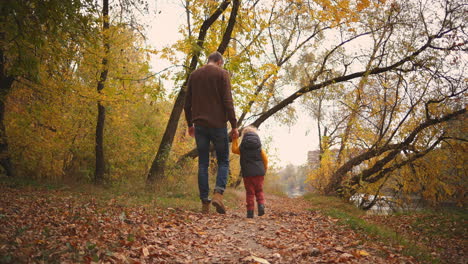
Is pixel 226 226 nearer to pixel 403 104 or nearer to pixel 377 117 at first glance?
pixel 403 104

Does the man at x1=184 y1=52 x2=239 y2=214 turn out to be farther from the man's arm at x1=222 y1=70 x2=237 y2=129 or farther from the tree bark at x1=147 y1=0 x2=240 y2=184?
the tree bark at x1=147 y1=0 x2=240 y2=184

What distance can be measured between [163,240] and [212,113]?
2344 mm

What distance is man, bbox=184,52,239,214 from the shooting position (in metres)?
5.26

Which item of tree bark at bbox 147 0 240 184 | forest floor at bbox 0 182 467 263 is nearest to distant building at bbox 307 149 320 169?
tree bark at bbox 147 0 240 184

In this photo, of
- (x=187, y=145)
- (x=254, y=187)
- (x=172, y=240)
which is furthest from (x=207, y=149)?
(x=187, y=145)

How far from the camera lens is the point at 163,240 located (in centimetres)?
348

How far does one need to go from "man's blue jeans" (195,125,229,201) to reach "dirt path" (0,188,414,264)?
0.62 meters

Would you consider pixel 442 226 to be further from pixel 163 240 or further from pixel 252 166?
pixel 163 240

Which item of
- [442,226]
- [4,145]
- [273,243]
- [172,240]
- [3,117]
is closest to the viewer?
[172,240]

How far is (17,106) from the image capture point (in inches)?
406

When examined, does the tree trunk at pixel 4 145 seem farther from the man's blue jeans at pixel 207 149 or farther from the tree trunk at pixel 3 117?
the man's blue jeans at pixel 207 149

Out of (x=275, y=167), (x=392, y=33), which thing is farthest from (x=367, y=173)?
(x=275, y=167)

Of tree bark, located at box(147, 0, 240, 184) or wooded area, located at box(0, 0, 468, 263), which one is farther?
tree bark, located at box(147, 0, 240, 184)

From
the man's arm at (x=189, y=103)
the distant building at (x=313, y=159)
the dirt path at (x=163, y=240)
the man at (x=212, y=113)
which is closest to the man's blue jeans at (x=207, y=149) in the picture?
the man at (x=212, y=113)
